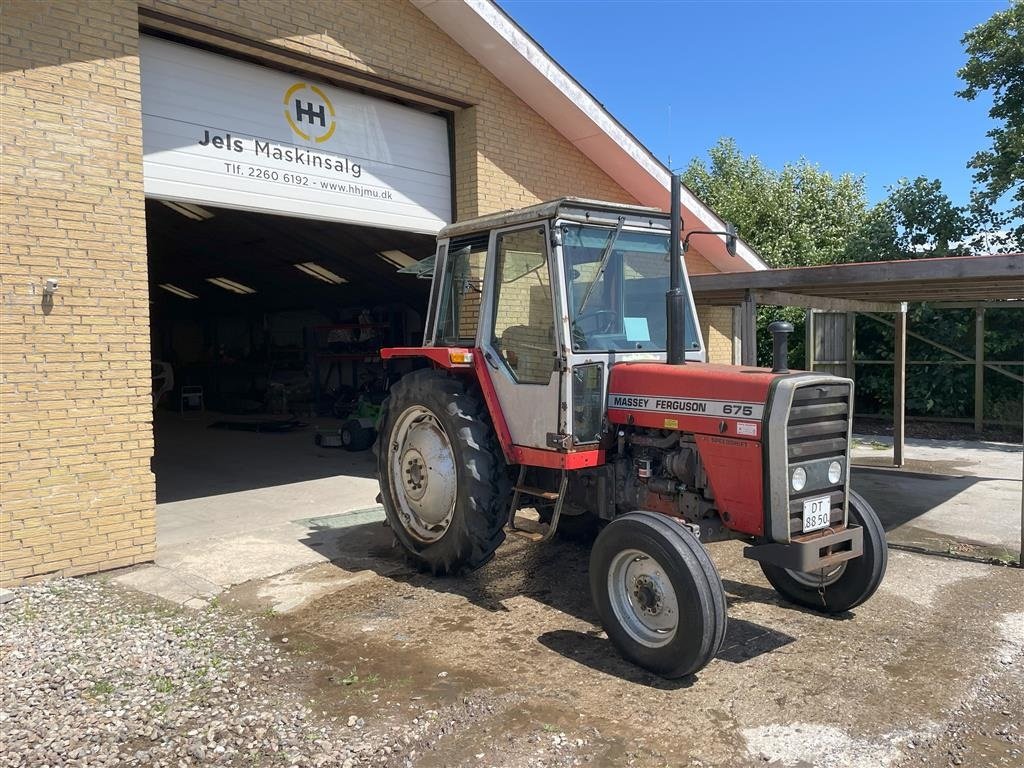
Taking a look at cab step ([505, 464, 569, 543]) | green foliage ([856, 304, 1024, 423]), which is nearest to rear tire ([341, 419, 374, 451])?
cab step ([505, 464, 569, 543])

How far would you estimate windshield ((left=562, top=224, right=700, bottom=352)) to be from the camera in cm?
470

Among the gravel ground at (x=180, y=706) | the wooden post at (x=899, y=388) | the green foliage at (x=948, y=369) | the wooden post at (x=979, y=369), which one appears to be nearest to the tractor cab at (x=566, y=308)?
the gravel ground at (x=180, y=706)

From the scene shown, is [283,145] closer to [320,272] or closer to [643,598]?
[643,598]

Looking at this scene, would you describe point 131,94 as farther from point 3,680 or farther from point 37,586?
point 3,680

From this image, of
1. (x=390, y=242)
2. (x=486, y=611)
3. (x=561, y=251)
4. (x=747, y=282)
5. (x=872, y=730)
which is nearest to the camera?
(x=872, y=730)

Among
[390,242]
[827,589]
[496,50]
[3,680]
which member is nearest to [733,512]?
[827,589]

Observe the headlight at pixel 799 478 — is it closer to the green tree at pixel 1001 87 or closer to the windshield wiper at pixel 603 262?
the windshield wiper at pixel 603 262

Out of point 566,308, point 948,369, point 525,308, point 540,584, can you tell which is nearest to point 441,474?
point 540,584

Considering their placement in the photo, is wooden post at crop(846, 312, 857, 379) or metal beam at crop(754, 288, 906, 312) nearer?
metal beam at crop(754, 288, 906, 312)

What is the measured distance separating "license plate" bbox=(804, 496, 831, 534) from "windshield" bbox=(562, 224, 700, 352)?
1372mm

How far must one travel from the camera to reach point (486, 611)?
5.00 meters

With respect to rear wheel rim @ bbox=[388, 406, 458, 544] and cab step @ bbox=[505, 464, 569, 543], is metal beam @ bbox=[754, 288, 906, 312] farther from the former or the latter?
rear wheel rim @ bbox=[388, 406, 458, 544]

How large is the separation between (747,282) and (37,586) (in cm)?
673

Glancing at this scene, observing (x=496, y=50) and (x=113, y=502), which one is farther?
(x=496, y=50)
